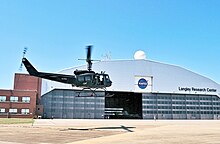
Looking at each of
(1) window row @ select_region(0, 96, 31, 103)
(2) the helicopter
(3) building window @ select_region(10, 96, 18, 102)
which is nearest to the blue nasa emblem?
(1) window row @ select_region(0, 96, 31, 103)

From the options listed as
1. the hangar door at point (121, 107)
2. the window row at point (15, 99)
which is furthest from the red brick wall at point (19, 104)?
the hangar door at point (121, 107)

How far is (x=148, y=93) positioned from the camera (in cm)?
6581

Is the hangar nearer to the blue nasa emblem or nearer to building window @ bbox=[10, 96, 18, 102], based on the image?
the blue nasa emblem

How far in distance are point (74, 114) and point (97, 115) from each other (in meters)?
5.79

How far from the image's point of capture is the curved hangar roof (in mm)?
63062

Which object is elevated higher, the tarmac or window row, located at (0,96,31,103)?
window row, located at (0,96,31,103)

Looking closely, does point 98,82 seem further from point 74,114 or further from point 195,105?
point 195,105

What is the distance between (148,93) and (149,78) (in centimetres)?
399

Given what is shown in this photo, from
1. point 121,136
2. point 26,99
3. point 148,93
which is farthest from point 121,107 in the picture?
point 121,136

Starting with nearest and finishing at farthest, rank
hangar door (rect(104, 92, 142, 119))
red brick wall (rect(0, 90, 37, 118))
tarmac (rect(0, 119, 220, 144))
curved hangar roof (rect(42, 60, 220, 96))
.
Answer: tarmac (rect(0, 119, 220, 144)) < red brick wall (rect(0, 90, 37, 118)) < curved hangar roof (rect(42, 60, 220, 96)) < hangar door (rect(104, 92, 142, 119))

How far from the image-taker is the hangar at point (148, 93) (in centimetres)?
6253

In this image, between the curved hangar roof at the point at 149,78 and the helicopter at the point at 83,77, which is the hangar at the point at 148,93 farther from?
the helicopter at the point at 83,77

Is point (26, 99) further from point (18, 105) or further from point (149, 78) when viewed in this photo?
point (149, 78)

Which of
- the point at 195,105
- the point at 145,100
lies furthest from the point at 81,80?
the point at 195,105
